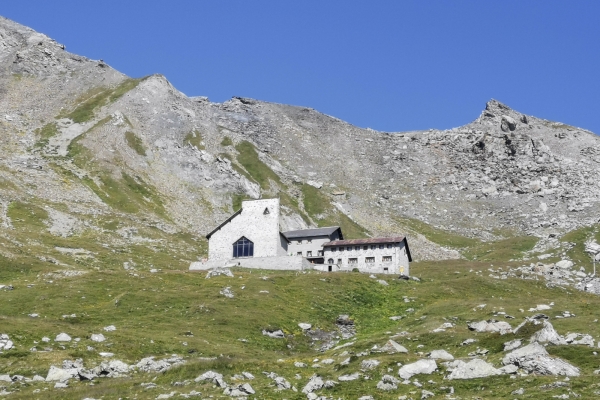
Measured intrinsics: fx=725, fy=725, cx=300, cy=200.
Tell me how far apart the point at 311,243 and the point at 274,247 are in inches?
335

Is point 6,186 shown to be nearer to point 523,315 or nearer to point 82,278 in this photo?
point 82,278

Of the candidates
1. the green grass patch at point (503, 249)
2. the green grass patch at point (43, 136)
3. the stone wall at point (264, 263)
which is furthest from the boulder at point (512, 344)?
the green grass patch at point (43, 136)

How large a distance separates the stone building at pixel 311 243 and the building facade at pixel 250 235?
431 centimetres

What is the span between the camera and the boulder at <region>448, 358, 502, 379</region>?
41853 mm

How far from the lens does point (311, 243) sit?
119688 mm

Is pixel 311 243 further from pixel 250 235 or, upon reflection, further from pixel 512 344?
pixel 512 344

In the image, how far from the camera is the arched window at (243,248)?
376ft

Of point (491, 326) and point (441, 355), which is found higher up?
point (491, 326)

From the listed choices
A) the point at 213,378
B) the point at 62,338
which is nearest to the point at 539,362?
the point at 213,378

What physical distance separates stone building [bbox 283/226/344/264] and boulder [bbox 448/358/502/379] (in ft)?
247

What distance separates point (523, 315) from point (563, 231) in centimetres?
12622

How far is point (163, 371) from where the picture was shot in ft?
150

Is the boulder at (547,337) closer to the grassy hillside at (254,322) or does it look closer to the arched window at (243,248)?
the grassy hillside at (254,322)

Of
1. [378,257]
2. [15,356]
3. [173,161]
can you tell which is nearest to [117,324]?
[15,356]
